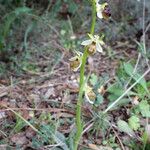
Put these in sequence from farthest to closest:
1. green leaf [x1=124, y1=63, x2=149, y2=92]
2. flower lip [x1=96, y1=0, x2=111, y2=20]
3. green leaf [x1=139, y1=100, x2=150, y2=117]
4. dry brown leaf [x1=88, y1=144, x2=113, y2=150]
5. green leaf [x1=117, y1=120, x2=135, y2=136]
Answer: green leaf [x1=124, y1=63, x2=149, y2=92]
green leaf [x1=139, y1=100, x2=150, y2=117]
green leaf [x1=117, y1=120, x2=135, y2=136]
dry brown leaf [x1=88, y1=144, x2=113, y2=150]
flower lip [x1=96, y1=0, x2=111, y2=20]

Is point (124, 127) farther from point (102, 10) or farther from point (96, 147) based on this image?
point (102, 10)

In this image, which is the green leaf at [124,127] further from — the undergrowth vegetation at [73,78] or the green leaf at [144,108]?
the green leaf at [144,108]

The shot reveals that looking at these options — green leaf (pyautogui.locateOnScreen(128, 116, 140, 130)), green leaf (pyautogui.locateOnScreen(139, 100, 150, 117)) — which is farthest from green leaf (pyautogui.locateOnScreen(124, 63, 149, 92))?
green leaf (pyautogui.locateOnScreen(128, 116, 140, 130))

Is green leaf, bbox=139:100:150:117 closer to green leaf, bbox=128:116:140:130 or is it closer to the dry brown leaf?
green leaf, bbox=128:116:140:130

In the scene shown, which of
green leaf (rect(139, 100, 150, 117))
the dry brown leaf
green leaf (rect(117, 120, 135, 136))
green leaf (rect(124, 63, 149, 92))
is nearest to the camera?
the dry brown leaf

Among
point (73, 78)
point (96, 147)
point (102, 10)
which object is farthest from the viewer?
point (73, 78)

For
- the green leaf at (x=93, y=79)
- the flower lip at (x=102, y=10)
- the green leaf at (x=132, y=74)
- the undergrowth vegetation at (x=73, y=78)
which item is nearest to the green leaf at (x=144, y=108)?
the undergrowth vegetation at (x=73, y=78)

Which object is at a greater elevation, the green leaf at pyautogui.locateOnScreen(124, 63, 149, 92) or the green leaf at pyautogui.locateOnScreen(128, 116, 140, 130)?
the green leaf at pyautogui.locateOnScreen(124, 63, 149, 92)

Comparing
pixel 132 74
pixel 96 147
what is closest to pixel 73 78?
pixel 132 74
